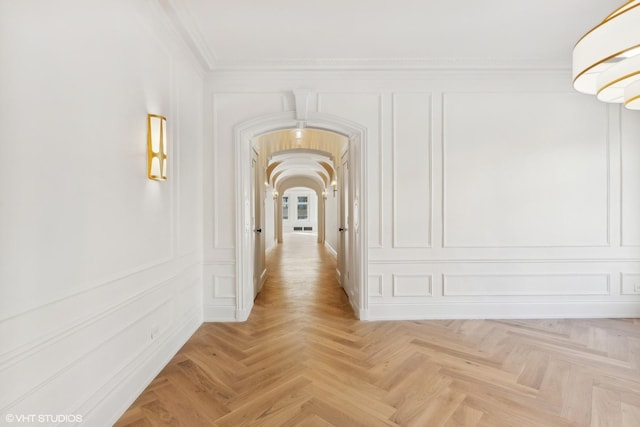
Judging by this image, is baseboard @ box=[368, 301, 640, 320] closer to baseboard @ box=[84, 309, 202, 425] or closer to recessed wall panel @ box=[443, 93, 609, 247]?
recessed wall panel @ box=[443, 93, 609, 247]

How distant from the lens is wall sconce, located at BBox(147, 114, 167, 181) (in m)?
2.39

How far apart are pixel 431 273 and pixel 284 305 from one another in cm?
208

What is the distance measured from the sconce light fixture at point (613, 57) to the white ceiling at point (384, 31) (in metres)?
1.22

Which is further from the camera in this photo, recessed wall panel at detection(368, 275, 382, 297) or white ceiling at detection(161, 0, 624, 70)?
recessed wall panel at detection(368, 275, 382, 297)

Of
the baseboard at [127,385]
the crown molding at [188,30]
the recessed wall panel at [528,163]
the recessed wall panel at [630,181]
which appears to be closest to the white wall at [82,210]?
the baseboard at [127,385]

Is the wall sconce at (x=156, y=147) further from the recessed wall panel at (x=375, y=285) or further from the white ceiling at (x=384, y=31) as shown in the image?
the recessed wall panel at (x=375, y=285)

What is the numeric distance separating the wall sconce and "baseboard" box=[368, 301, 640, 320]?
282 centimetres

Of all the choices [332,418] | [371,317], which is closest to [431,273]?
[371,317]

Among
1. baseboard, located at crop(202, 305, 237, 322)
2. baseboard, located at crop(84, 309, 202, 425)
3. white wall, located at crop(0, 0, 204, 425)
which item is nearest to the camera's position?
white wall, located at crop(0, 0, 204, 425)

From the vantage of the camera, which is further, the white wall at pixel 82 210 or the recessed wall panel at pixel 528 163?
the recessed wall panel at pixel 528 163

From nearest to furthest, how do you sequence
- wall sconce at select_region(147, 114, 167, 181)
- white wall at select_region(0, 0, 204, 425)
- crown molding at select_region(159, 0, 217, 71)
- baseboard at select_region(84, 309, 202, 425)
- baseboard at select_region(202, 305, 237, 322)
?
white wall at select_region(0, 0, 204, 425)
baseboard at select_region(84, 309, 202, 425)
wall sconce at select_region(147, 114, 167, 181)
crown molding at select_region(159, 0, 217, 71)
baseboard at select_region(202, 305, 237, 322)

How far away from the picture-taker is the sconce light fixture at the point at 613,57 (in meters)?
1.47

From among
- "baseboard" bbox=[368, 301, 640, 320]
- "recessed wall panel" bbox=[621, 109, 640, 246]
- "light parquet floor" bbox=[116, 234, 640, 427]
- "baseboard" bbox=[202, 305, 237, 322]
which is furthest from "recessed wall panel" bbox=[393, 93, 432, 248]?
"recessed wall panel" bbox=[621, 109, 640, 246]

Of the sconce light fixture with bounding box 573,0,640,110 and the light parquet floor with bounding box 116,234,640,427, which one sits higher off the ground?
the sconce light fixture with bounding box 573,0,640,110
